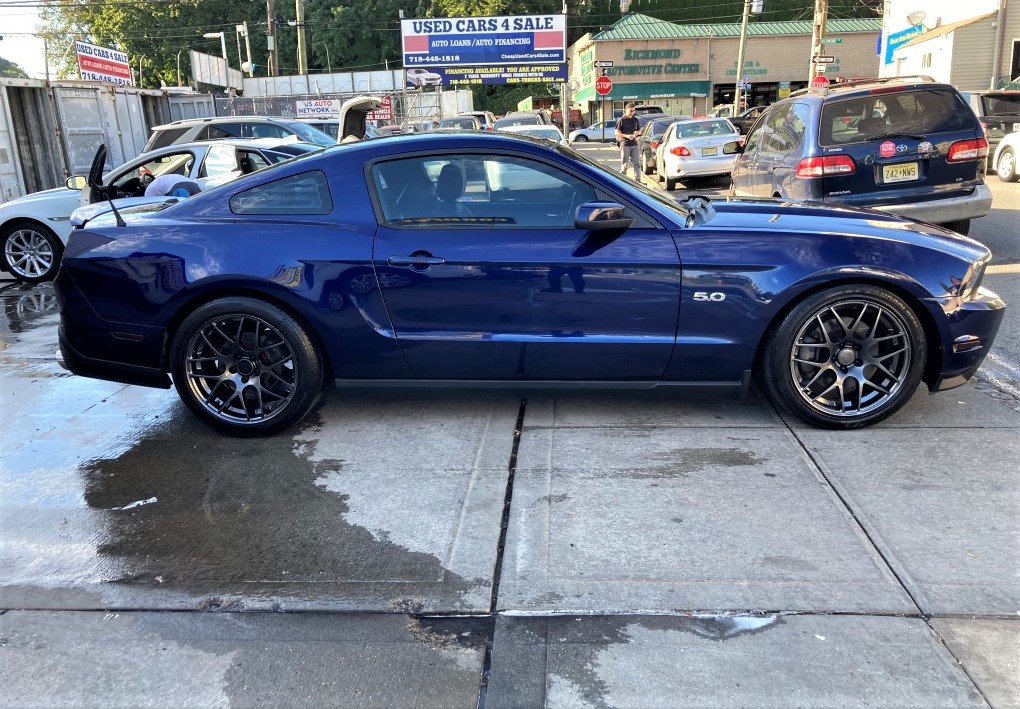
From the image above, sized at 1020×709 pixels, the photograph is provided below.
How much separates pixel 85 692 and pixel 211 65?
30.0m

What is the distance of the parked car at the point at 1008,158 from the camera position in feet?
48.9

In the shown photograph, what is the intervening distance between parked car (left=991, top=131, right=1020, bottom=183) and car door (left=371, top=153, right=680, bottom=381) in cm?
1398

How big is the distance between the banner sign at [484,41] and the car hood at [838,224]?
3549cm

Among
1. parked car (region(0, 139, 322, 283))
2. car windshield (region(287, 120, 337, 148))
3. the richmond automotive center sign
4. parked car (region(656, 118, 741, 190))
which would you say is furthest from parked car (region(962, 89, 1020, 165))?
the richmond automotive center sign

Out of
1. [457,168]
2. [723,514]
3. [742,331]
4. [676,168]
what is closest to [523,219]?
[457,168]

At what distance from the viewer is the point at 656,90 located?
4991 centimetres

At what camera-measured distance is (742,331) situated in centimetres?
415

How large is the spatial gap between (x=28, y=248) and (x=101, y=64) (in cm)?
2107

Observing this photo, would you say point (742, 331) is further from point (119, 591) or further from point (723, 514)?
point (119, 591)

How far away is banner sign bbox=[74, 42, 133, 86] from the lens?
25750 millimetres

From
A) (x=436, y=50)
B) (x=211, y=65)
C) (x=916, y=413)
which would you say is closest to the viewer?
(x=916, y=413)

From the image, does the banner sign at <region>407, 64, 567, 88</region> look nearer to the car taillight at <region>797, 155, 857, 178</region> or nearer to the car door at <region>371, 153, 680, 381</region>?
the car taillight at <region>797, 155, 857, 178</region>

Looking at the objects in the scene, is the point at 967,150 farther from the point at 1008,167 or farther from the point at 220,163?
the point at 1008,167

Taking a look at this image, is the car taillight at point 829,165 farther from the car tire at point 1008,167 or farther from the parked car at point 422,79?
the parked car at point 422,79
